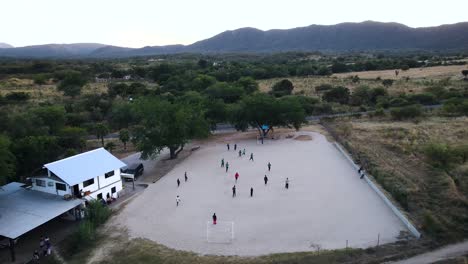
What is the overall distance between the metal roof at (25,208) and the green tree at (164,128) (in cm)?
1112

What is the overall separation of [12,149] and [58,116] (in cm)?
1627

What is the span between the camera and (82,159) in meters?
26.9

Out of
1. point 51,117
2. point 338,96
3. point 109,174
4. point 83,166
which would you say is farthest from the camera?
point 338,96

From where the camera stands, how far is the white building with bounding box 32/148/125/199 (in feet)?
81.1

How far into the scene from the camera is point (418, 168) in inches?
1214

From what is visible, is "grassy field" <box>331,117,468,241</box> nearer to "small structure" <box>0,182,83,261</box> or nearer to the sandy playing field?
the sandy playing field

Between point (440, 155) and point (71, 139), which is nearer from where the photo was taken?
point (440, 155)

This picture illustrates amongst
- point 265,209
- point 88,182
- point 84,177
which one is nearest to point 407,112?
point 265,209

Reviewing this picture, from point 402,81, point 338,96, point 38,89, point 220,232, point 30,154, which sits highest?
point 402,81

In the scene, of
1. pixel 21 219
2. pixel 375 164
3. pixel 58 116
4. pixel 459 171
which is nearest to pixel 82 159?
pixel 21 219

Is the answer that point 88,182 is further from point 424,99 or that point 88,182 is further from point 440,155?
point 424,99

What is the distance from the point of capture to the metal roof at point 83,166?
81.4 ft

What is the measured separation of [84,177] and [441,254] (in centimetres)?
2164

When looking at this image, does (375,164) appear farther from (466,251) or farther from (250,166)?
(466,251)
